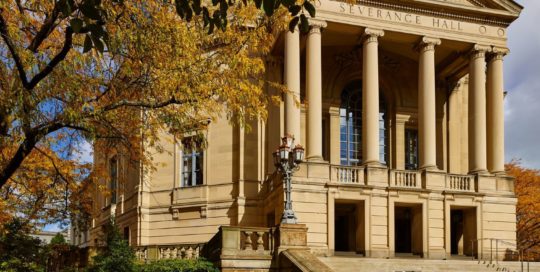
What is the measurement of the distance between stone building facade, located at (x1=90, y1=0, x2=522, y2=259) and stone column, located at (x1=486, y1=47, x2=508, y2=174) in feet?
0.16

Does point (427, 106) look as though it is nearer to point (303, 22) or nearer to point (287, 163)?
point (287, 163)

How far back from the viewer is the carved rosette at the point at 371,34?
3019 centimetres

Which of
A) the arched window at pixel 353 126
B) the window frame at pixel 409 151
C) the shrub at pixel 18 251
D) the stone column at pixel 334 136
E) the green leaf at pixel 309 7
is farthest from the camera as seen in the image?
the window frame at pixel 409 151

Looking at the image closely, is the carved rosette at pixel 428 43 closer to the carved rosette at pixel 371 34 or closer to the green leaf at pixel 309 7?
the carved rosette at pixel 371 34

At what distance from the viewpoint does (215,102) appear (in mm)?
16078

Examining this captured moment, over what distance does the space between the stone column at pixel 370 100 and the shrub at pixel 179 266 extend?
10.6 m

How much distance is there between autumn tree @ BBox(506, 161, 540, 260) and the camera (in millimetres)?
47656

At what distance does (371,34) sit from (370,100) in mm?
2912

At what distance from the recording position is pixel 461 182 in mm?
30688

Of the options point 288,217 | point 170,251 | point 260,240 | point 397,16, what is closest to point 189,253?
point 170,251

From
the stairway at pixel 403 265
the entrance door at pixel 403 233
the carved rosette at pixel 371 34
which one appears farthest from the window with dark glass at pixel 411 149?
the stairway at pixel 403 265

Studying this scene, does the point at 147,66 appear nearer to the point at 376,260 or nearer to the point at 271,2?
the point at 271,2

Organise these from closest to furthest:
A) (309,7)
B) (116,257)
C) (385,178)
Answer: (309,7) → (116,257) → (385,178)

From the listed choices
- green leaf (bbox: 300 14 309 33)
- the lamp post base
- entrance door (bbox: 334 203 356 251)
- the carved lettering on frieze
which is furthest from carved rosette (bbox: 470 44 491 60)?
green leaf (bbox: 300 14 309 33)
